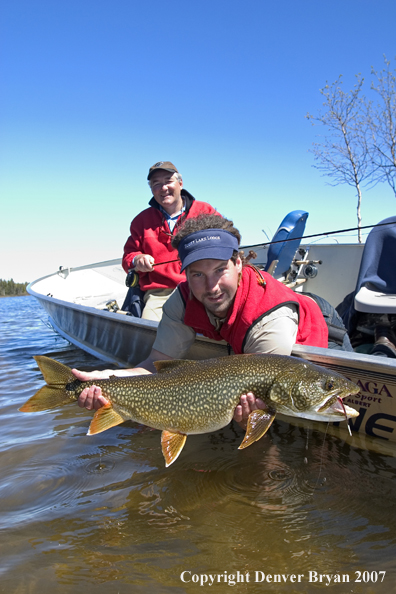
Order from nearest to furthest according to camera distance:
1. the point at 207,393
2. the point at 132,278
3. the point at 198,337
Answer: the point at 207,393 → the point at 198,337 → the point at 132,278

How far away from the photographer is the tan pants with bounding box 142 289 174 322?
20.7ft

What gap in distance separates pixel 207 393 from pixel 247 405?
1.02 ft

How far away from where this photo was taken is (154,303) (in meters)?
6.42

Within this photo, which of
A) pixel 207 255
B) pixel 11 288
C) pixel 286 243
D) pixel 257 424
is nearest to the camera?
pixel 257 424

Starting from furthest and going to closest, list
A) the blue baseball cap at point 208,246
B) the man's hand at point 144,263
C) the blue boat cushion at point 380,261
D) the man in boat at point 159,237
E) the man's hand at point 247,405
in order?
the man in boat at point 159,237 → the man's hand at point 144,263 → the blue boat cushion at point 380,261 → the blue baseball cap at point 208,246 → the man's hand at point 247,405

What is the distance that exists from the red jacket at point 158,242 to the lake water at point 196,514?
2.66m

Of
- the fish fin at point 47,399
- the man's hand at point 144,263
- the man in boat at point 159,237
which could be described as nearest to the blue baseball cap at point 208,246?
the fish fin at point 47,399

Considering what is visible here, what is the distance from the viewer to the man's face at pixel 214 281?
3377 mm

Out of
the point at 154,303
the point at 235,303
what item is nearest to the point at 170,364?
the point at 235,303

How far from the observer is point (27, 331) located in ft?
43.9

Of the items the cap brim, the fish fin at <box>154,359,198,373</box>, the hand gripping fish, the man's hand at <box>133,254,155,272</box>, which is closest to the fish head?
the hand gripping fish

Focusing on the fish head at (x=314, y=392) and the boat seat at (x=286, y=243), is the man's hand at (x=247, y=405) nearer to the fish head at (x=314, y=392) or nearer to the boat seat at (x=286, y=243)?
the fish head at (x=314, y=392)

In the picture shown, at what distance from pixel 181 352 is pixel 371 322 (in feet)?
7.37

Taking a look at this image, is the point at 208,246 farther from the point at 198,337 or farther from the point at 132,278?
the point at 132,278
